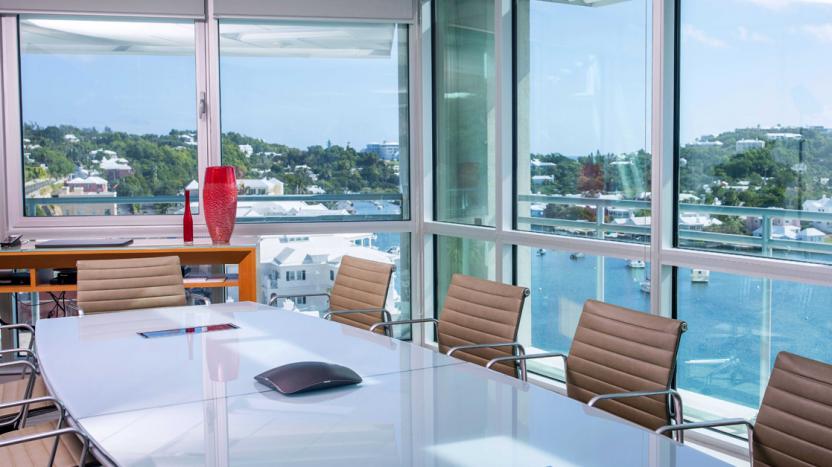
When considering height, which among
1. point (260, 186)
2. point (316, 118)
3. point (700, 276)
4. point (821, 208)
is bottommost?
point (700, 276)

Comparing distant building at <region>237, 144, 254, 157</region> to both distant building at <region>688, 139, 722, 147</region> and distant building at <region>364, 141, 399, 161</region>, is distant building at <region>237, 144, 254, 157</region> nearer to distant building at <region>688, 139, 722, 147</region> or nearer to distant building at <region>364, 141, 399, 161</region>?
distant building at <region>364, 141, 399, 161</region>

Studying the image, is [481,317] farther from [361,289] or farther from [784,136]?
[784,136]

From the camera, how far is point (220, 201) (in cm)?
599

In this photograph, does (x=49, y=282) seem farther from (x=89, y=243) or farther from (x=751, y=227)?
(x=751, y=227)

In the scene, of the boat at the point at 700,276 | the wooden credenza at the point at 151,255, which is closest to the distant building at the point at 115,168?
the wooden credenza at the point at 151,255

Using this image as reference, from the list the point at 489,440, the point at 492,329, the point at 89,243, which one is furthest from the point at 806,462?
the point at 89,243

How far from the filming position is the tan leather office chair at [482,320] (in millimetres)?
3727

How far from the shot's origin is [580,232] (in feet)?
17.1

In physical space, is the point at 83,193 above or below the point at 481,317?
above

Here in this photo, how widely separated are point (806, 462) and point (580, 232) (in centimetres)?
291

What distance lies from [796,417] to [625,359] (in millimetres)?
771

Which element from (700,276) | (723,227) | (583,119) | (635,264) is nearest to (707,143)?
(723,227)

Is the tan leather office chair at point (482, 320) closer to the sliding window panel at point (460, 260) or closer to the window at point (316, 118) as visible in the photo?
the sliding window panel at point (460, 260)

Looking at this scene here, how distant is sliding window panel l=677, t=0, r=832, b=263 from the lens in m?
3.73
